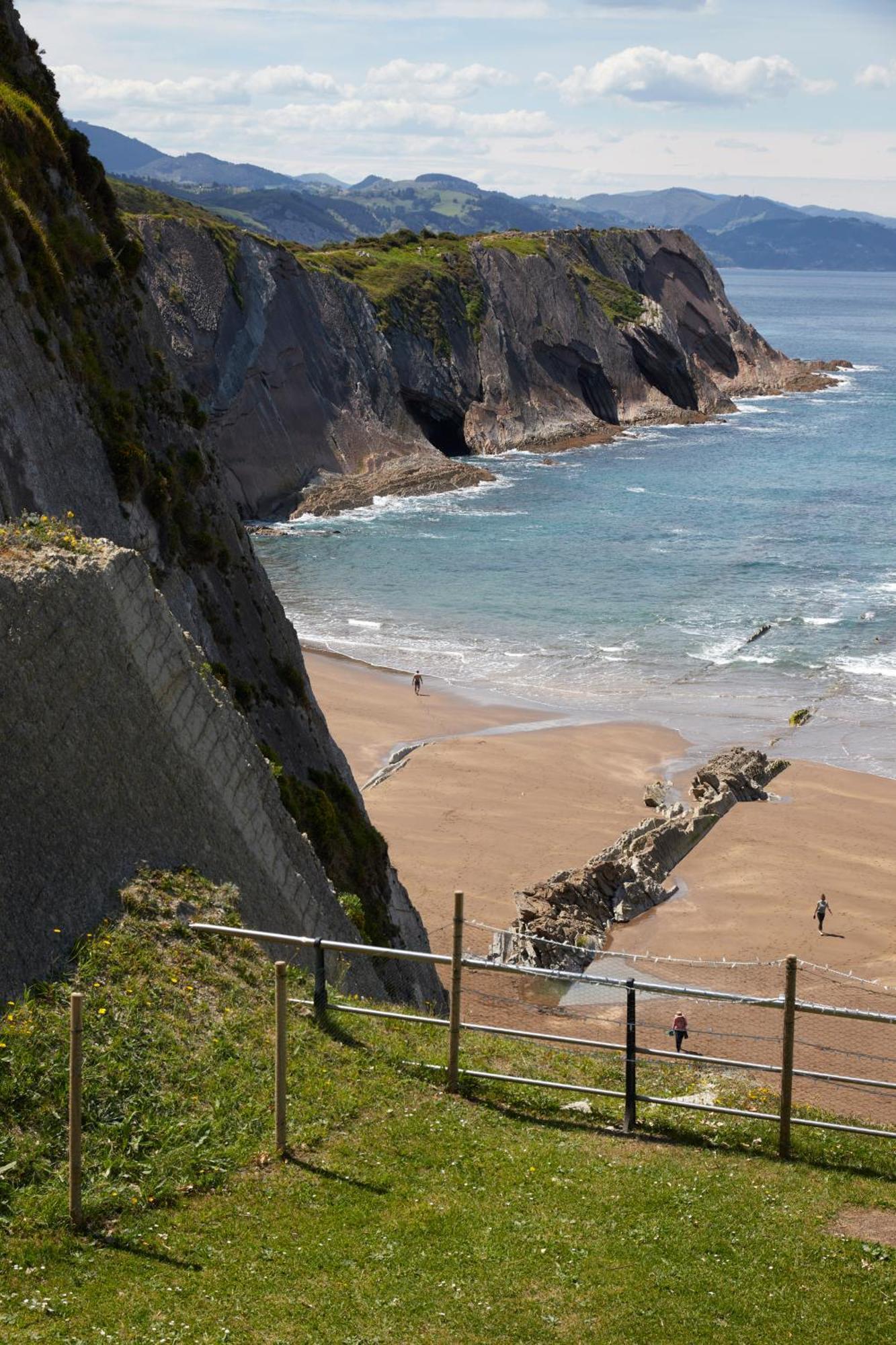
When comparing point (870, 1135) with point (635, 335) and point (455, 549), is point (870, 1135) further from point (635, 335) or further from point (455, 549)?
point (635, 335)

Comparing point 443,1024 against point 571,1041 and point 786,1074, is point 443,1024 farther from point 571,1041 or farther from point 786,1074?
point 786,1074

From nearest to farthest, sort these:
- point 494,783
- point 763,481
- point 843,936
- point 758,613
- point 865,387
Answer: point 843,936
point 494,783
point 758,613
point 763,481
point 865,387

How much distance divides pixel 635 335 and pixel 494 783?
91.2 m

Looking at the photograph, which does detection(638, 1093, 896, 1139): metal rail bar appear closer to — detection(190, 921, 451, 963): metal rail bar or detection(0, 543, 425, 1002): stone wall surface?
detection(190, 921, 451, 963): metal rail bar

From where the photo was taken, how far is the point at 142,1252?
8570 mm

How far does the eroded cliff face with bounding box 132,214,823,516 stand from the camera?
8088 cm

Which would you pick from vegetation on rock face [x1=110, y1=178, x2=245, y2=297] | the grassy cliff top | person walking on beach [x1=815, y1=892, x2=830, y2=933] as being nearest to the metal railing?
person walking on beach [x1=815, y1=892, x2=830, y2=933]

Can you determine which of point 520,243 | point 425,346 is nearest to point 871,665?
point 425,346

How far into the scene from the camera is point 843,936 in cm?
2884

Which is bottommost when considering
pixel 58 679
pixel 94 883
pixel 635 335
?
pixel 94 883

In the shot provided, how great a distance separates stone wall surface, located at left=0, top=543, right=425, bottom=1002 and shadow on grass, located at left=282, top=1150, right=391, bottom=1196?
96.2 inches

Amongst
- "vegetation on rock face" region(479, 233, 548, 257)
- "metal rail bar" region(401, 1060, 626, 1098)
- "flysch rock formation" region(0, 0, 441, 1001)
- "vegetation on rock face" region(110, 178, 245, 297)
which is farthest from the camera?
"vegetation on rock face" region(479, 233, 548, 257)

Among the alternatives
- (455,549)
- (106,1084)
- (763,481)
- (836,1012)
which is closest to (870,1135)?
(836,1012)

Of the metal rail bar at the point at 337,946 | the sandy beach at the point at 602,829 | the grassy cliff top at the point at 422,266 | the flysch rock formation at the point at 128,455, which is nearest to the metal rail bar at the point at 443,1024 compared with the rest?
the metal rail bar at the point at 337,946
